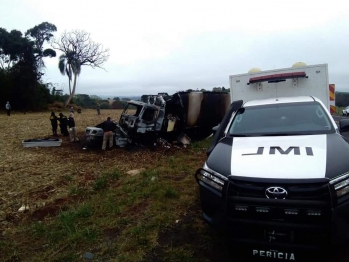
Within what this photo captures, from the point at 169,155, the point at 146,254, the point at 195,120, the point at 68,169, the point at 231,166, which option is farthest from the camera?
the point at 195,120

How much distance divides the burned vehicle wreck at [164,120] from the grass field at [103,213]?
2.10 metres

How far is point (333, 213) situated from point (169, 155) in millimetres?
7206

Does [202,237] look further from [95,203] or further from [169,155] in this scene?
[169,155]

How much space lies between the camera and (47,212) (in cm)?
488

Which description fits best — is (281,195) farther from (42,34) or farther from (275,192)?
(42,34)

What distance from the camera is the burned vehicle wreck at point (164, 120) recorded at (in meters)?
10.4

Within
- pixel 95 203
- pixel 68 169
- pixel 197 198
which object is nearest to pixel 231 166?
pixel 197 198

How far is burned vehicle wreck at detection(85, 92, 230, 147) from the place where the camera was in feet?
34.2

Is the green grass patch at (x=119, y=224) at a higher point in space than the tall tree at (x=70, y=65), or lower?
lower

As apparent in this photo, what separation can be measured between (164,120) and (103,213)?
6318 millimetres

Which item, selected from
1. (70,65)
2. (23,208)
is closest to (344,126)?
(23,208)

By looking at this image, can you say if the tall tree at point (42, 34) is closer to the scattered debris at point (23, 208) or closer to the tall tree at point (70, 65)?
the tall tree at point (70, 65)

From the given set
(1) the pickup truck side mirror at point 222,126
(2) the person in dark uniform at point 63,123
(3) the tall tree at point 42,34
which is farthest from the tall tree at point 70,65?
(1) the pickup truck side mirror at point 222,126

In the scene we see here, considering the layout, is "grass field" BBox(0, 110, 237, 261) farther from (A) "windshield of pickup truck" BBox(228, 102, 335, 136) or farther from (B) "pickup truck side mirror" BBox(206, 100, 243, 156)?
(A) "windshield of pickup truck" BBox(228, 102, 335, 136)
